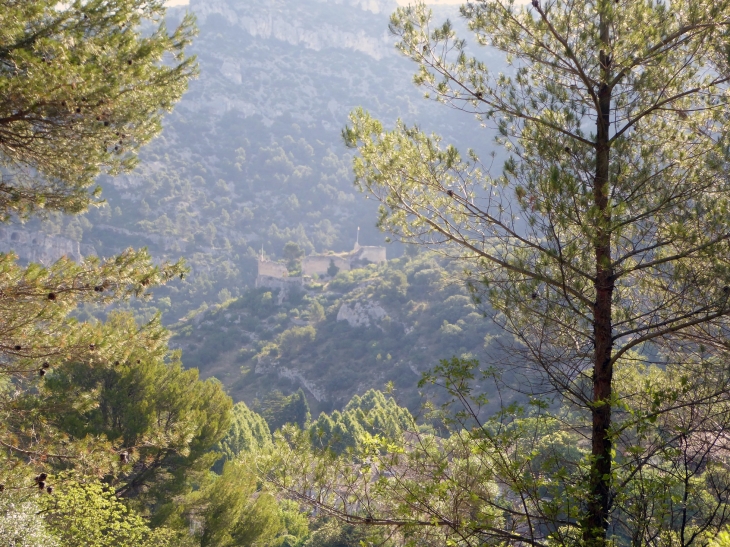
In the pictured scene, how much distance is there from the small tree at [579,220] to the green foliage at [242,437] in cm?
1829

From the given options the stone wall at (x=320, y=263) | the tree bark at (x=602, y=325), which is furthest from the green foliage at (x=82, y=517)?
the stone wall at (x=320, y=263)

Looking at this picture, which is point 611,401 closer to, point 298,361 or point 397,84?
point 298,361

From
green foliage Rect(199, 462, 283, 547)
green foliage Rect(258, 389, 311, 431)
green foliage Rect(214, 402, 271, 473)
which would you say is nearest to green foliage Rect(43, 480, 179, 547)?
green foliage Rect(199, 462, 283, 547)

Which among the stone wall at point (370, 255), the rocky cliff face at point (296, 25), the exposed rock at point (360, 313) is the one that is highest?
the rocky cliff face at point (296, 25)

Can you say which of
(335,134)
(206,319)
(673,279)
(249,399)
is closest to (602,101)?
(673,279)

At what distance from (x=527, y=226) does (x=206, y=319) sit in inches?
1984

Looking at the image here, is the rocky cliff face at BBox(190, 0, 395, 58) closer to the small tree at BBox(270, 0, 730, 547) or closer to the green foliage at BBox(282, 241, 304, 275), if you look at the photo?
the green foliage at BBox(282, 241, 304, 275)

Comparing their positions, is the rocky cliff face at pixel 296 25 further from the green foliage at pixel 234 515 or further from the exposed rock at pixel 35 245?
the green foliage at pixel 234 515

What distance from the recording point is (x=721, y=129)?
4.13 metres

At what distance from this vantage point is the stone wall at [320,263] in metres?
62.2

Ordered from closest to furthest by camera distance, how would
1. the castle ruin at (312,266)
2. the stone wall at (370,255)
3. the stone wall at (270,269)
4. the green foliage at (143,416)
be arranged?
the green foliage at (143,416)
the castle ruin at (312,266)
the stone wall at (270,269)
the stone wall at (370,255)

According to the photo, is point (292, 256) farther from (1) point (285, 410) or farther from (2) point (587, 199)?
(2) point (587, 199)

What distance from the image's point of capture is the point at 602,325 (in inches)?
145

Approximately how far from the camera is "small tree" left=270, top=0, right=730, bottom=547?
3.31 metres
